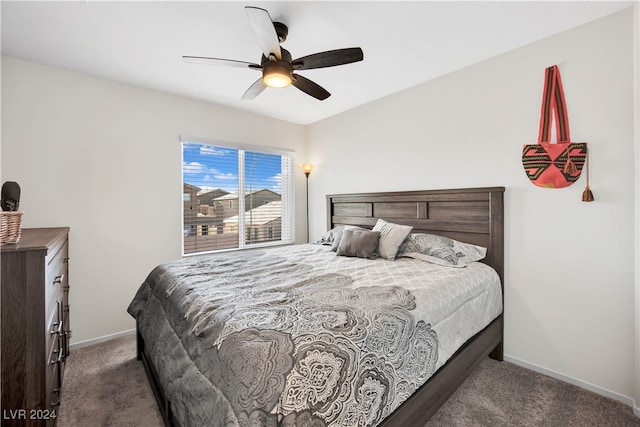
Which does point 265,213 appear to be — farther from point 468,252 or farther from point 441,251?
point 468,252

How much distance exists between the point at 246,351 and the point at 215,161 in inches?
122

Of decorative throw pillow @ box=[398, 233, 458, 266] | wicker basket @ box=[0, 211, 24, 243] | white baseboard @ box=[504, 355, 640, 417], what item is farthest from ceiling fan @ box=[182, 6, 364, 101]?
white baseboard @ box=[504, 355, 640, 417]

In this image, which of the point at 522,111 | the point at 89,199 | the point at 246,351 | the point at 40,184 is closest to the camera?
the point at 246,351

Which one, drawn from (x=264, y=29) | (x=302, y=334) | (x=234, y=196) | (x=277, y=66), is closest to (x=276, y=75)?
(x=277, y=66)

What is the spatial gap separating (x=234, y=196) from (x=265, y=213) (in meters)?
0.56

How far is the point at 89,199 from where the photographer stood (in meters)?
2.75

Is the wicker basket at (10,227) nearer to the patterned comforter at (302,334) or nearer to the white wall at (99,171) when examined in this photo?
the patterned comforter at (302,334)

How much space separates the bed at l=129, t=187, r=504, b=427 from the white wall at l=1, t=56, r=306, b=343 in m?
0.93

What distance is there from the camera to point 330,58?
185cm

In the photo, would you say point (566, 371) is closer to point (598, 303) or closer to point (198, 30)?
point (598, 303)

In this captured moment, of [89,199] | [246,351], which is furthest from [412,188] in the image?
[89,199]

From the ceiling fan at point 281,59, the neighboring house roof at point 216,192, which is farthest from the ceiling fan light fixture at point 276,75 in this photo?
the neighboring house roof at point 216,192

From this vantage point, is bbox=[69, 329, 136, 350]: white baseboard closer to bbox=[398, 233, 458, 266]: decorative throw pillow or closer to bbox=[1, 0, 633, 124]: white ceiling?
bbox=[1, 0, 633, 124]: white ceiling

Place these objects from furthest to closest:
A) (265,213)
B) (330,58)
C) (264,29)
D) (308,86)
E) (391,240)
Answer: (265,213) < (391,240) < (308,86) < (330,58) < (264,29)
